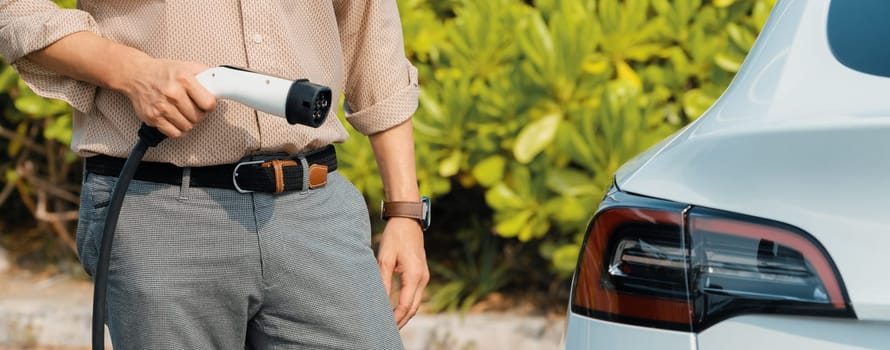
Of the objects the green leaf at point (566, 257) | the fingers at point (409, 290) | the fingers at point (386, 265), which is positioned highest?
the fingers at point (386, 265)

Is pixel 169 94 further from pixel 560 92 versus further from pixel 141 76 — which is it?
pixel 560 92

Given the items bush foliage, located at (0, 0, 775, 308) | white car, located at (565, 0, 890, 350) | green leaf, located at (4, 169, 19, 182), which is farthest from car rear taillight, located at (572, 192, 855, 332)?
green leaf, located at (4, 169, 19, 182)

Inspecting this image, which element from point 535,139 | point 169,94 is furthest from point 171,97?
point 535,139

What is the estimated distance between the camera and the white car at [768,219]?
1516 mm

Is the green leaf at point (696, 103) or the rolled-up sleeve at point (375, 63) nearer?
the rolled-up sleeve at point (375, 63)

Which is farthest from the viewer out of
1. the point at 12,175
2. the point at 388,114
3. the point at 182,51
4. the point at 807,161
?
the point at 12,175

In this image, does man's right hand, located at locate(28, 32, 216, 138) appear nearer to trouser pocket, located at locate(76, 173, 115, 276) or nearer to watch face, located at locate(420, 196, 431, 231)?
trouser pocket, located at locate(76, 173, 115, 276)

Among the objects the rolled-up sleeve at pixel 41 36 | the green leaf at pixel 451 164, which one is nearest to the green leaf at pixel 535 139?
the green leaf at pixel 451 164

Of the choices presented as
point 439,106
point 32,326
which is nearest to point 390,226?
point 439,106

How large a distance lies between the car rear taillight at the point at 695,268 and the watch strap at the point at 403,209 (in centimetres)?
52

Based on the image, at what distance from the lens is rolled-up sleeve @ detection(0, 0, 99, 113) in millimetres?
1849

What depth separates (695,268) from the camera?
166 cm

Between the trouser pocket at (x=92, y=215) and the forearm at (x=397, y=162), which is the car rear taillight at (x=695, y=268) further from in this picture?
the trouser pocket at (x=92, y=215)

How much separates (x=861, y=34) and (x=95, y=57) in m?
1.11
